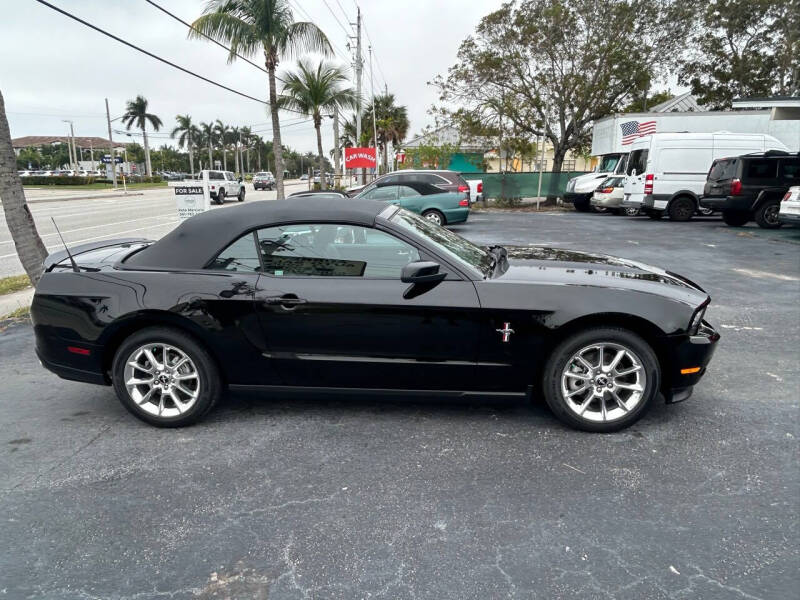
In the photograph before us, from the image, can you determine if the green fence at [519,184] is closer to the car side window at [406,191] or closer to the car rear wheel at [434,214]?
the car rear wheel at [434,214]

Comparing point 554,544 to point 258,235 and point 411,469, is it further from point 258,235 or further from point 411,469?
point 258,235

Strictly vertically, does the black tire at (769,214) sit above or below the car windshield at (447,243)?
below

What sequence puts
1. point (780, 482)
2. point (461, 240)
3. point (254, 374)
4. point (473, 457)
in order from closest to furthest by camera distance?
point (780, 482) → point (473, 457) → point (254, 374) → point (461, 240)

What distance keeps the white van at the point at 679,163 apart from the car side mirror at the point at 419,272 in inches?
640

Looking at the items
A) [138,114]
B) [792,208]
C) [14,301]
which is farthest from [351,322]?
[138,114]

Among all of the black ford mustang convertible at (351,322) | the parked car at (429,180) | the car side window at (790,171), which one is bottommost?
the black ford mustang convertible at (351,322)

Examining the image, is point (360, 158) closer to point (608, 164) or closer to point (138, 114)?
point (608, 164)

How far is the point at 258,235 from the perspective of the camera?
3564mm

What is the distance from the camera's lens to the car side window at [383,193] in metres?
14.5

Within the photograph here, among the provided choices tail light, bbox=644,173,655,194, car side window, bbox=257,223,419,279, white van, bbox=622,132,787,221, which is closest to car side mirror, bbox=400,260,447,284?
car side window, bbox=257,223,419,279

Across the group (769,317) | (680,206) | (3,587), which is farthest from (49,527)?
(680,206)

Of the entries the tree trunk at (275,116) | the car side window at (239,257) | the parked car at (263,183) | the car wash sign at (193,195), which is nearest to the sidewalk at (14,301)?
the car wash sign at (193,195)

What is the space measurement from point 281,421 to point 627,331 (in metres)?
2.31

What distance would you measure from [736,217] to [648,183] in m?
2.92
